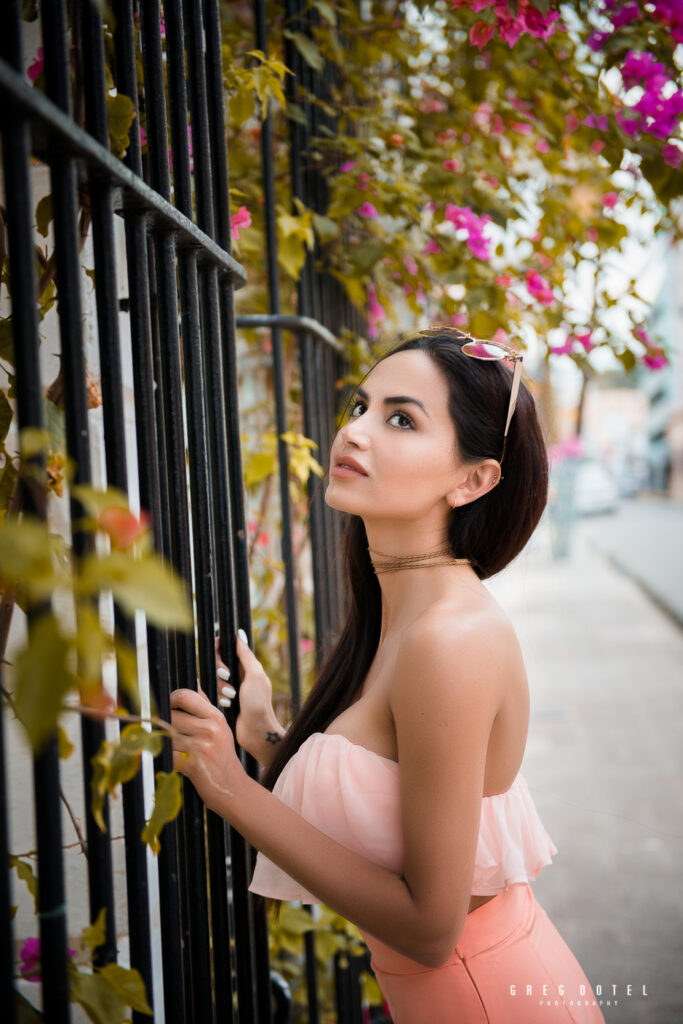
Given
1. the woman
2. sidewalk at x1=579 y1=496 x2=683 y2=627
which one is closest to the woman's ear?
the woman

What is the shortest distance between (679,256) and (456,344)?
3603cm

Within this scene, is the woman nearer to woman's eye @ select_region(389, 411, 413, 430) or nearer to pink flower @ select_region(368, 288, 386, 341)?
woman's eye @ select_region(389, 411, 413, 430)

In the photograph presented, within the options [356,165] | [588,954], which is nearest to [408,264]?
[356,165]

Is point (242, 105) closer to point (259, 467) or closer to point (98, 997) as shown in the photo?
point (259, 467)

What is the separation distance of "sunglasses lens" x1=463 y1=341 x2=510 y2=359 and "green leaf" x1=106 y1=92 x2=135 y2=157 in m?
0.76

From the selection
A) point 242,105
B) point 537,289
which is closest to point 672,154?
point 537,289

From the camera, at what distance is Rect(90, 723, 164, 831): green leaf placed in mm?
885

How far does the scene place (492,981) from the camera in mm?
1570

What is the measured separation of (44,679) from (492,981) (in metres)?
1.28

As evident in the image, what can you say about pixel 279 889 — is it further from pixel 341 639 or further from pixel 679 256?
pixel 679 256

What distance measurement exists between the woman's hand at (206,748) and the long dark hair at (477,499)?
0.34 metres

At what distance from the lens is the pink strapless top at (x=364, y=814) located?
150 centimetres

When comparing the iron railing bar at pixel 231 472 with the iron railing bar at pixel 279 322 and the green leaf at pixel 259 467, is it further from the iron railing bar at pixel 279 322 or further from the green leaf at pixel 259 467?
the green leaf at pixel 259 467

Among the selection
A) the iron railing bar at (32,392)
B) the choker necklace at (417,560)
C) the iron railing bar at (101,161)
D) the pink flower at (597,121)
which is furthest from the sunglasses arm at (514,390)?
the pink flower at (597,121)
